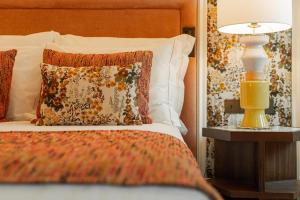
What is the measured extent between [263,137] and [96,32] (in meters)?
1.13

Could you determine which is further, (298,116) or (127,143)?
(298,116)

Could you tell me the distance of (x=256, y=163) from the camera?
1931 millimetres

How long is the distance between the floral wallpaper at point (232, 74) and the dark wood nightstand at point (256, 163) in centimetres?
22

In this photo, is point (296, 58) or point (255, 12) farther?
point (296, 58)

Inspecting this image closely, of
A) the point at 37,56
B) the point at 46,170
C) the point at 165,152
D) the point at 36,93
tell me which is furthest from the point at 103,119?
the point at 46,170

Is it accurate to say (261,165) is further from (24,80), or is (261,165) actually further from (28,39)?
(28,39)

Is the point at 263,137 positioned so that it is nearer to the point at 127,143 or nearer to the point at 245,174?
the point at 245,174

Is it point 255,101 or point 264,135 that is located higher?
point 255,101

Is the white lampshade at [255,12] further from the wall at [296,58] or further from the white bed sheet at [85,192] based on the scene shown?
the white bed sheet at [85,192]

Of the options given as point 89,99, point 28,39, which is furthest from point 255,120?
point 28,39

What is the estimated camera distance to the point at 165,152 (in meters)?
0.95

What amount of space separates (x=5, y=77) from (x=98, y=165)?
4.11ft

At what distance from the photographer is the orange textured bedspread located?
2.55ft

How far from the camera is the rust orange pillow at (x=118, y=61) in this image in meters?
1.85
